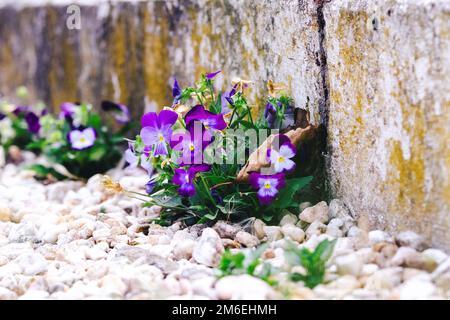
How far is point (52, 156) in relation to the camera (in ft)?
10.1

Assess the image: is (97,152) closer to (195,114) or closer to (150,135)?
(150,135)

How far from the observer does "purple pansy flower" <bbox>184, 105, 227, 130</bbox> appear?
2.05m

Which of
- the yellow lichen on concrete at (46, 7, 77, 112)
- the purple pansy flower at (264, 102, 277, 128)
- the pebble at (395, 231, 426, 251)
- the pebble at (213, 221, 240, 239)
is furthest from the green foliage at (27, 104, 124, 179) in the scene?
the pebble at (395, 231, 426, 251)

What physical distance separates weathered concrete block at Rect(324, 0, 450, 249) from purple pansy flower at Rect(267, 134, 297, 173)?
0.13 m

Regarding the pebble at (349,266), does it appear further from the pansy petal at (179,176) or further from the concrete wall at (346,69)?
the pansy petal at (179,176)

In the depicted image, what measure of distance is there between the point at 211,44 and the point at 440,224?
4.66 ft

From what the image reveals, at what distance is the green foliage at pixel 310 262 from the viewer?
1.56 m

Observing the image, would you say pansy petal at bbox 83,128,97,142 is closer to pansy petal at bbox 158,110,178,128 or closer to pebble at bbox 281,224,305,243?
pansy petal at bbox 158,110,178,128

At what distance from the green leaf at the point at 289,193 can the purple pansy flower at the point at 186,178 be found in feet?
0.72

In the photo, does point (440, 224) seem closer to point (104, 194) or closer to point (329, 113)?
point (329, 113)

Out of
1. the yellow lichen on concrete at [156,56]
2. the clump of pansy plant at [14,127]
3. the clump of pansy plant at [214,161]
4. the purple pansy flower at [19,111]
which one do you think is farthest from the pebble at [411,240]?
the purple pansy flower at [19,111]

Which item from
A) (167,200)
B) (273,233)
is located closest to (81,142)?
(167,200)

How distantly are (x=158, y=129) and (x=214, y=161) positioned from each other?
0.19m
